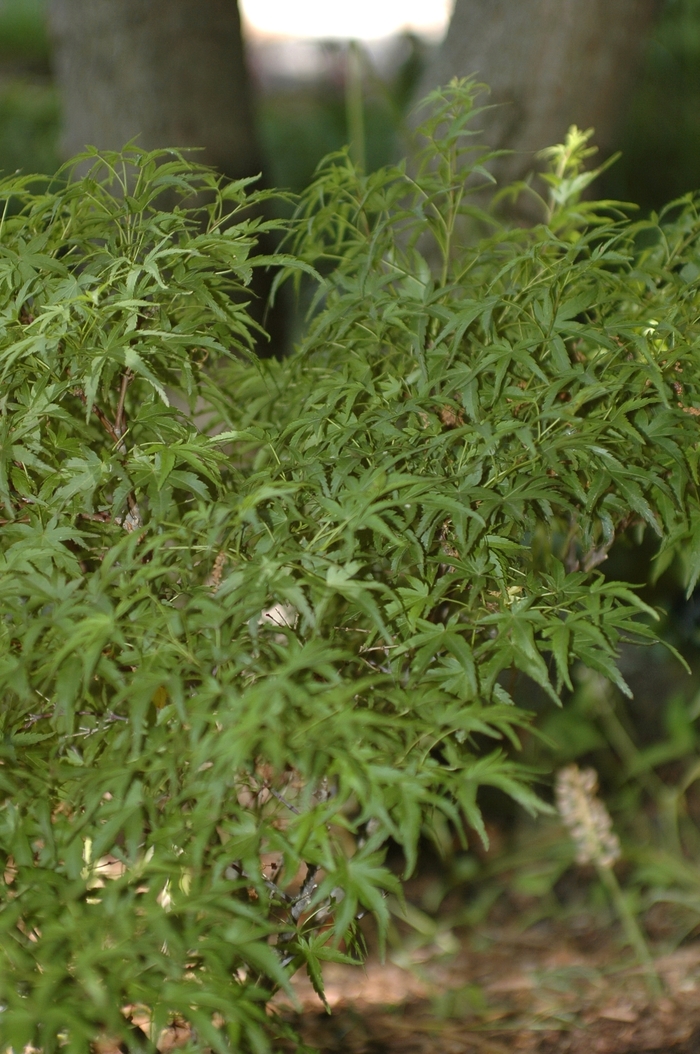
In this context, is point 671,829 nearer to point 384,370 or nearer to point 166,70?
point 384,370

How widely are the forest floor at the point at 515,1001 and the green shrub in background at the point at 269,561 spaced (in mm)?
546

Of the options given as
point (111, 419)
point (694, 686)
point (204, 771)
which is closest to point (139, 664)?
point (204, 771)

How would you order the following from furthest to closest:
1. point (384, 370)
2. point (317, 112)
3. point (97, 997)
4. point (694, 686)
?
1. point (317, 112)
2. point (694, 686)
3. point (384, 370)
4. point (97, 997)

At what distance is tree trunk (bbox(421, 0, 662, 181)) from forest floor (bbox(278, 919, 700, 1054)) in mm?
1364

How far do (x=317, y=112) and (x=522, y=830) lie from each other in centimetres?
374

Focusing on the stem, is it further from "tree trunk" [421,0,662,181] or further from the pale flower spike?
"tree trunk" [421,0,662,181]

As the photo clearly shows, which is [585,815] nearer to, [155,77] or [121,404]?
[121,404]

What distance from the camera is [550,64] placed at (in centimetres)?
177

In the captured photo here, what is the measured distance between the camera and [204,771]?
2.48 feet

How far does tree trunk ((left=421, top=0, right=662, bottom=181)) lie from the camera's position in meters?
1.77

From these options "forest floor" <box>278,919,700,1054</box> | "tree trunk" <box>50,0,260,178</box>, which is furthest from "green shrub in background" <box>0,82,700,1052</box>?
"tree trunk" <box>50,0,260,178</box>

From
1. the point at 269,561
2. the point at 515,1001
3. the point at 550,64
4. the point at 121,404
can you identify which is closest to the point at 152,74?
the point at 550,64

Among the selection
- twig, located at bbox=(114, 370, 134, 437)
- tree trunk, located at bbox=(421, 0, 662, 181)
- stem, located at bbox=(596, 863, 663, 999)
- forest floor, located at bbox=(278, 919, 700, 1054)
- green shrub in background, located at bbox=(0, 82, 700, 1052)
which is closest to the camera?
green shrub in background, located at bbox=(0, 82, 700, 1052)

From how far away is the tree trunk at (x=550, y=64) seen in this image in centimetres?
177
